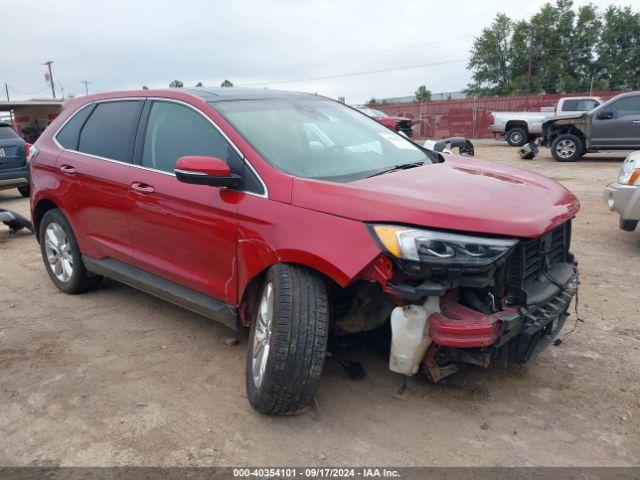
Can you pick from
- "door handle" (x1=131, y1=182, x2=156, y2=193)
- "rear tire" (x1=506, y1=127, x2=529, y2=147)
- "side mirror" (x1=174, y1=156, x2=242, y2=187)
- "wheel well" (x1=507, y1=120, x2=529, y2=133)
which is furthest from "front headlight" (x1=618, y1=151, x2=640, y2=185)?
"rear tire" (x1=506, y1=127, x2=529, y2=147)

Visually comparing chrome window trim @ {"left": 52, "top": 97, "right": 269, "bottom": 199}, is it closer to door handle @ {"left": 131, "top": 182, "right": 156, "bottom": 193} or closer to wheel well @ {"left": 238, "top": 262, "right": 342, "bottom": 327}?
door handle @ {"left": 131, "top": 182, "right": 156, "bottom": 193}

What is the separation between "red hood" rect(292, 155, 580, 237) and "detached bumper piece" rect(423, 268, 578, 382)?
40 cm

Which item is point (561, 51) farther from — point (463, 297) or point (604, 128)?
point (463, 297)

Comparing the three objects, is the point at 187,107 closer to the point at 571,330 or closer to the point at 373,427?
the point at 373,427

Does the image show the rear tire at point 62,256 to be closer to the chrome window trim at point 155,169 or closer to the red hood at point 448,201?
the chrome window trim at point 155,169

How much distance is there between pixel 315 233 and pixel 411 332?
665 millimetres

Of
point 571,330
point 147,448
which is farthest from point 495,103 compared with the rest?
point 147,448

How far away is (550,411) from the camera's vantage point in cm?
292

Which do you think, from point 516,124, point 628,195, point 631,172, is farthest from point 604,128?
point 628,195

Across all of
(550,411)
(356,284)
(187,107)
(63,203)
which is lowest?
(550,411)

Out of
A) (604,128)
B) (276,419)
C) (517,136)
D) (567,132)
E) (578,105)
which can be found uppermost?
(578,105)

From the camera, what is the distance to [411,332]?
8.59ft

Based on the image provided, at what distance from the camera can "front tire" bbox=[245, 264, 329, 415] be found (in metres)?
2.67

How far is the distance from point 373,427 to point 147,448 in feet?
3.69
